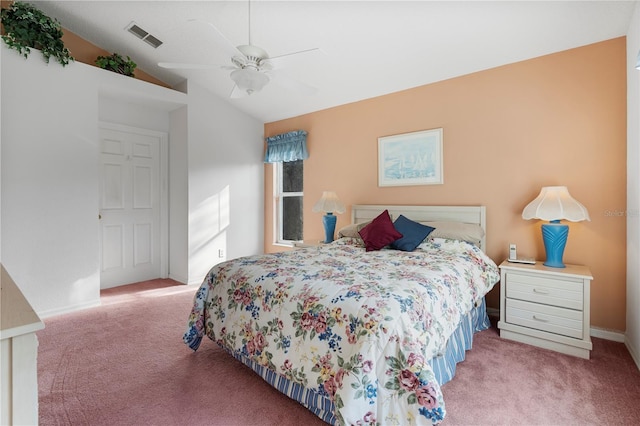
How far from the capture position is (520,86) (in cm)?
294

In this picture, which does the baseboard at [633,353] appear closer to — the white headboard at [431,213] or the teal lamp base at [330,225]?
the white headboard at [431,213]

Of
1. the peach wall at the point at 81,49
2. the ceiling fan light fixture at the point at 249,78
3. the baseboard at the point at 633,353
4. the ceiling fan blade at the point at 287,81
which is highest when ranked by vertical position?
the peach wall at the point at 81,49

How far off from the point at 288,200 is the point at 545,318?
3.68 metres

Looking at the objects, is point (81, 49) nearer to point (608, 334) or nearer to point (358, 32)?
point (358, 32)

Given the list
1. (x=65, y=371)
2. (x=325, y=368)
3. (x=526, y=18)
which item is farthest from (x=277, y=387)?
(x=526, y=18)

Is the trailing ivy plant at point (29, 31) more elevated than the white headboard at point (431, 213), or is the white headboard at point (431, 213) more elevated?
the trailing ivy plant at point (29, 31)

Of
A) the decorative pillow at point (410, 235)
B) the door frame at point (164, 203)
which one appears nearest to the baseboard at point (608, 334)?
the decorative pillow at point (410, 235)

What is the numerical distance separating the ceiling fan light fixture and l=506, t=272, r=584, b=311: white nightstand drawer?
2.45 m

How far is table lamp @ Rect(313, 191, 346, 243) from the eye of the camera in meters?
3.95

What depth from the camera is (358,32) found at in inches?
112

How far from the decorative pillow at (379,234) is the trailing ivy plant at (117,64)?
11.3 feet

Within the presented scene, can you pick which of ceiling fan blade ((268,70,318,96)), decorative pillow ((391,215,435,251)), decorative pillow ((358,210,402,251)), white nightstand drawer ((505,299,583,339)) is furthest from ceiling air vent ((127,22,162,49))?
white nightstand drawer ((505,299,583,339))

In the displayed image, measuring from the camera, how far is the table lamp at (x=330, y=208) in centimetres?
395

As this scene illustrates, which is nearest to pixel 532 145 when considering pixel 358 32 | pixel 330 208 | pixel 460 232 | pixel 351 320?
pixel 460 232
